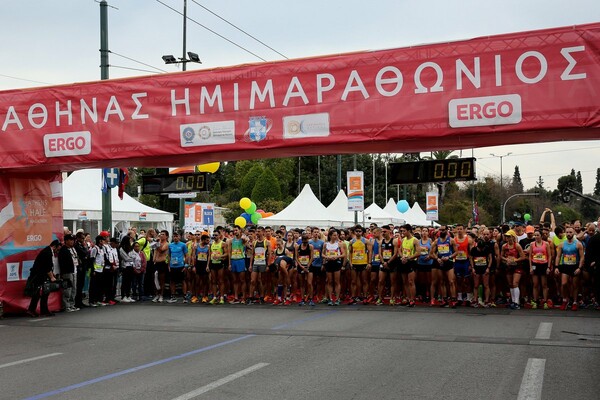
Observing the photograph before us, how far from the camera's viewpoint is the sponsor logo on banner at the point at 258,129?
11.8 m

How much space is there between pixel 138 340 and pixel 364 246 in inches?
306

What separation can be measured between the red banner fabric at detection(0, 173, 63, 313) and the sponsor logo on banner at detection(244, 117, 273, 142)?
21.8ft

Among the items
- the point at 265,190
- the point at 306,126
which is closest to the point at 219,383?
the point at 306,126

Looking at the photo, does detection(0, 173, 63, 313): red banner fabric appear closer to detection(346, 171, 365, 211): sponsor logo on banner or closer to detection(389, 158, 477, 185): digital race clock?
detection(389, 158, 477, 185): digital race clock

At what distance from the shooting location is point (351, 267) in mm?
17938

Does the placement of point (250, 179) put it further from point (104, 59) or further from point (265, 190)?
point (104, 59)

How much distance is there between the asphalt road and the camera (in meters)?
7.41

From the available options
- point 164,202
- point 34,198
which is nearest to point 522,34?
point 34,198

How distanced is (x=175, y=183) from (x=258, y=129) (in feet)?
14.5

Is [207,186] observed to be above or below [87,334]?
above

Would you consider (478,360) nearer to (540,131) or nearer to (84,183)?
(540,131)

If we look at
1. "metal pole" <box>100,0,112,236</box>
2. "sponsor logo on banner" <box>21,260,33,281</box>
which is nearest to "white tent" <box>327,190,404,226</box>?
"metal pole" <box>100,0,112,236</box>

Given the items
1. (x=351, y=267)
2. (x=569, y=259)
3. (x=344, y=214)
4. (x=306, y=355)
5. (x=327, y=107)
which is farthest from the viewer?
(x=344, y=214)

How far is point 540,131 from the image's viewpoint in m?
10.1
